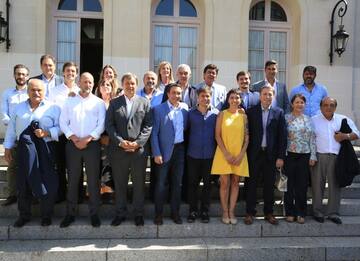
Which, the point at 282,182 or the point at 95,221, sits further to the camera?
the point at 282,182

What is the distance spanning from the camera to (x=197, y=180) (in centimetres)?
527

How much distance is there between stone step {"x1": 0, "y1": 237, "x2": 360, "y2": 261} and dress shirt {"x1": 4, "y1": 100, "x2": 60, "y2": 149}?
1.28m

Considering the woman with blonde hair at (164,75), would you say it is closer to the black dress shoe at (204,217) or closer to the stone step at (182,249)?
the black dress shoe at (204,217)

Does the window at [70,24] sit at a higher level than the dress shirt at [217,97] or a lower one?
higher

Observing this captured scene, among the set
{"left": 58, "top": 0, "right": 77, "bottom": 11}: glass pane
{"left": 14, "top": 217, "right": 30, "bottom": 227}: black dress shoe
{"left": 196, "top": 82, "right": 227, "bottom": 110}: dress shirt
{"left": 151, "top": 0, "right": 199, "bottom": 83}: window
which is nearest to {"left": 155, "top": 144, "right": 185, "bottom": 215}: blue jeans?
{"left": 196, "top": 82, "right": 227, "bottom": 110}: dress shirt

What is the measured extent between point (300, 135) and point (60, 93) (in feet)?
10.5

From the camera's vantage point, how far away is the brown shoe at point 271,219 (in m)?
5.30

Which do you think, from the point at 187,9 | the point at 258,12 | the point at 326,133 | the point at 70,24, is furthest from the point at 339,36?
the point at 70,24

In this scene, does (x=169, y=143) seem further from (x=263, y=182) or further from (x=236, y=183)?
(x=263, y=182)

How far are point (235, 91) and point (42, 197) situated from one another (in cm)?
273

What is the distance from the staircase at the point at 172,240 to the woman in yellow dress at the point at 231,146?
0.38m

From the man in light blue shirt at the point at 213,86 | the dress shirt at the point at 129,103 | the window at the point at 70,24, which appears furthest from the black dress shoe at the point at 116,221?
the window at the point at 70,24

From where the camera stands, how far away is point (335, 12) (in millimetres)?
9094

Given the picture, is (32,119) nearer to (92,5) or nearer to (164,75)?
(164,75)
